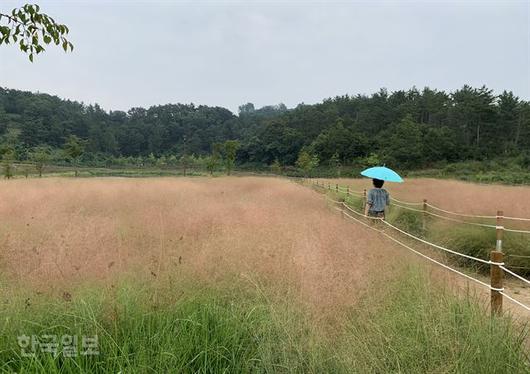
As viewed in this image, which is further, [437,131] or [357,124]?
[357,124]

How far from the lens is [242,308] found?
3449mm

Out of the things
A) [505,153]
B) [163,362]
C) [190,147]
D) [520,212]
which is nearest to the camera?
[163,362]

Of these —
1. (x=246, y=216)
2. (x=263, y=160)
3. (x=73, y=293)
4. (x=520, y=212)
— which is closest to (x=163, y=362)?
(x=73, y=293)

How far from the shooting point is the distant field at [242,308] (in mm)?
2693

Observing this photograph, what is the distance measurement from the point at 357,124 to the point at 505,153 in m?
28.7

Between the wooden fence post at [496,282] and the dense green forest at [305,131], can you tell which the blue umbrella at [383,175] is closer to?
the wooden fence post at [496,282]

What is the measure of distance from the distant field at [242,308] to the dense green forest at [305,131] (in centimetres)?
3822

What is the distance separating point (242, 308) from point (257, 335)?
1.59 feet

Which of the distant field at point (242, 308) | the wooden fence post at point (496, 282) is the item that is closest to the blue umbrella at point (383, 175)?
the distant field at point (242, 308)

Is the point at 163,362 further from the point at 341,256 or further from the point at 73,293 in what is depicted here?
the point at 341,256

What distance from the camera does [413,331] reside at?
2920 millimetres

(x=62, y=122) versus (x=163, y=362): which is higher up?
(x=62, y=122)

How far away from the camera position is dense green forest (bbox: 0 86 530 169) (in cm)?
6022

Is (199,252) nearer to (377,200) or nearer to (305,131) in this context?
(377,200)
